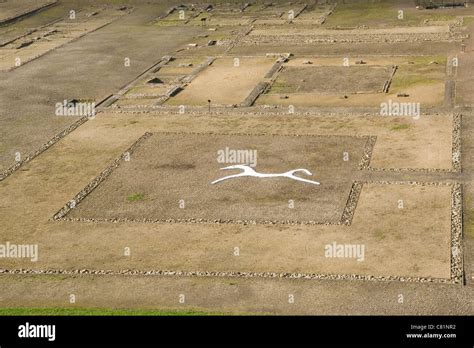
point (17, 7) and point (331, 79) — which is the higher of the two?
point (331, 79)

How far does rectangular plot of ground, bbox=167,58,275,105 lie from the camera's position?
8731 cm

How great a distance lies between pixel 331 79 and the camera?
9256 centimetres

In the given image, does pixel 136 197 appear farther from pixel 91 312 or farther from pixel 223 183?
pixel 91 312

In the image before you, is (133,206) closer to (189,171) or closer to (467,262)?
(189,171)

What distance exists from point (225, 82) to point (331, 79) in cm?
1164

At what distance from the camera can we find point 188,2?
479 ft

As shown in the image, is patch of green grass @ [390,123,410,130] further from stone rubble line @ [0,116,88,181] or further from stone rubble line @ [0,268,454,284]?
stone rubble line @ [0,116,88,181]

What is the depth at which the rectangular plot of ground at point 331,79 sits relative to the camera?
Answer: 290 feet

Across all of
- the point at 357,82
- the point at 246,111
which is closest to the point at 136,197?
the point at 246,111

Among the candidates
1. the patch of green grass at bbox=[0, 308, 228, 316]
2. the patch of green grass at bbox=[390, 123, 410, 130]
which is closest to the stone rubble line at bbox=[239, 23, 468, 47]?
the patch of green grass at bbox=[390, 123, 410, 130]

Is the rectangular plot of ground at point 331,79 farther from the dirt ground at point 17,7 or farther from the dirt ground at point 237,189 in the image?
the dirt ground at point 17,7

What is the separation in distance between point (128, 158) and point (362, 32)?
184ft

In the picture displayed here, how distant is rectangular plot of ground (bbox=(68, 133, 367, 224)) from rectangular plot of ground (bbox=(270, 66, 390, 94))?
17.0 metres

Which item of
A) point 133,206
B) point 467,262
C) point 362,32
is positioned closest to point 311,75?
point 362,32
